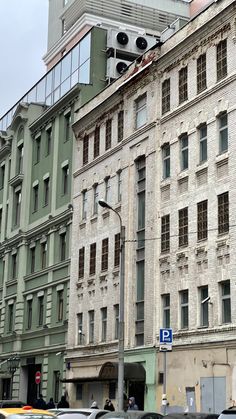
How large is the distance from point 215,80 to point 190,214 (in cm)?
572

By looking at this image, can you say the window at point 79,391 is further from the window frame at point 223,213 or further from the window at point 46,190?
the window frame at point 223,213

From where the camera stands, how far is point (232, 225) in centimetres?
2802

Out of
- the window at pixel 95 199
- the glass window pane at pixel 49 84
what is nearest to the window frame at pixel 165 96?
the window at pixel 95 199

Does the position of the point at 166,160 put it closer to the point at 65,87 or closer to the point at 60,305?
the point at 60,305

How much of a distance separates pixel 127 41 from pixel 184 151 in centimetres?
1760

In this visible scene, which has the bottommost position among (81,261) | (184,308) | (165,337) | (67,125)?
(165,337)

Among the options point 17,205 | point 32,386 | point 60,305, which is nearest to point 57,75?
point 17,205

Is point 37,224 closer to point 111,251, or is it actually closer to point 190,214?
point 111,251

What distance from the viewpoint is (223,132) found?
98.4ft

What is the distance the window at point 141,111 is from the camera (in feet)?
120

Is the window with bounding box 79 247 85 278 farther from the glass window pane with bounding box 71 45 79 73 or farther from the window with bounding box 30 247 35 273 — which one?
the glass window pane with bounding box 71 45 79 73

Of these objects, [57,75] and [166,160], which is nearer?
[166,160]

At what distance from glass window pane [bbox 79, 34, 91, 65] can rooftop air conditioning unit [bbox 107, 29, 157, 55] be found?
1318mm

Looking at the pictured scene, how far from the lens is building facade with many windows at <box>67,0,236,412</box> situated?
2869cm
